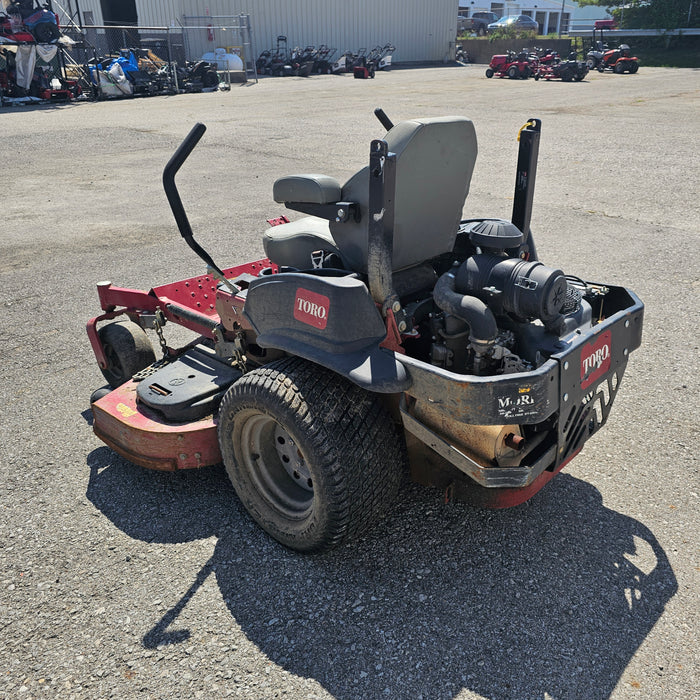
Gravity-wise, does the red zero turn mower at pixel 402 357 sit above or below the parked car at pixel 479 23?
below

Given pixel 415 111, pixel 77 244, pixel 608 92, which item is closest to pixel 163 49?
pixel 415 111

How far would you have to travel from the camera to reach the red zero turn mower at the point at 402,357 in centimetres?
245

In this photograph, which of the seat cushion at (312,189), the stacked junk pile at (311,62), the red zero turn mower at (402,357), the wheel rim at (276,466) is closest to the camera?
the red zero turn mower at (402,357)

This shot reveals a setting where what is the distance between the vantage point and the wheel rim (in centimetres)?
297

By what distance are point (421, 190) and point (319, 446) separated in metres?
1.12

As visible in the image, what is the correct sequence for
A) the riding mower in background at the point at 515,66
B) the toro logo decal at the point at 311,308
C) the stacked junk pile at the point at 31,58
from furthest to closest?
the riding mower in background at the point at 515,66 → the stacked junk pile at the point at 31,58 → the toro logo decal at the point at 311,308

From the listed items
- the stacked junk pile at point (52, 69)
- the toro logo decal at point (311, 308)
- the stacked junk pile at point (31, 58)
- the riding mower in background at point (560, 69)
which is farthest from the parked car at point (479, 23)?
the toro logo decal at point (311, 308)

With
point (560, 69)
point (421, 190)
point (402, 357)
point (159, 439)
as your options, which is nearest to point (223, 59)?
point (560, 69)

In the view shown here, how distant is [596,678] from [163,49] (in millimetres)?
28550

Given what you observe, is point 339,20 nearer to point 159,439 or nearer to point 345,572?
point 159,439

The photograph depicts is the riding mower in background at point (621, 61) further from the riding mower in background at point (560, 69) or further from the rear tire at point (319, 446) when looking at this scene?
the rear tire at point (319, 446)

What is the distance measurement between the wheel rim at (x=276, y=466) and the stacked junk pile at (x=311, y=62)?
95.0ft

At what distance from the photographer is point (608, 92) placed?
69.8ft

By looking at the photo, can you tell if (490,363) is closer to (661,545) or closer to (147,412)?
(661,545)
